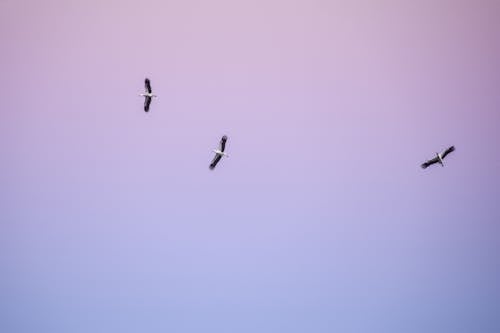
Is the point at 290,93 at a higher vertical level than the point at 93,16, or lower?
lower

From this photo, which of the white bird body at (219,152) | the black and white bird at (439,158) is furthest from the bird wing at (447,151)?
the white bird body at (219,152)

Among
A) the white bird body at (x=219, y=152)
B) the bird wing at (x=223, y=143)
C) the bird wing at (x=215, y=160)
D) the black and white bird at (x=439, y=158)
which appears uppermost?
the black and white bird at (x=439, y=158)

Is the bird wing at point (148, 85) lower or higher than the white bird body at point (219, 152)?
higher

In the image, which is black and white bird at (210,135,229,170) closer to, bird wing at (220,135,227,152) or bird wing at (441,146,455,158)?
bird wing at (220,135,227,152)

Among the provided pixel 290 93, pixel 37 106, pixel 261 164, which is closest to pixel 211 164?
pixel 261 164

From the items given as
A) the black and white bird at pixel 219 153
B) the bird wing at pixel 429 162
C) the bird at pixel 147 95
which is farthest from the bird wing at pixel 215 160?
the bird wing at pixel 429 162

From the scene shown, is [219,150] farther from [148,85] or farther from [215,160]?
[148,85]

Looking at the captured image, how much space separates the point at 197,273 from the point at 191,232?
19 centimetres

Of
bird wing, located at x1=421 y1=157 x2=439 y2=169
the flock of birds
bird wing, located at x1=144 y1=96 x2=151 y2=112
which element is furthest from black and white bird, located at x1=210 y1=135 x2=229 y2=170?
bird wing, located at x1=421 y1=157 x2=439 y2=169

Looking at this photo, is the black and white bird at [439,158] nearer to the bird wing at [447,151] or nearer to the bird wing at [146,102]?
the bird wing at [447,151]

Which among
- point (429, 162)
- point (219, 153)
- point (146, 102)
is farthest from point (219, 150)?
point (429, 162)

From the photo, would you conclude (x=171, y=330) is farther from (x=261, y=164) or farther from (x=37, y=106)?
(x=37, y=106)

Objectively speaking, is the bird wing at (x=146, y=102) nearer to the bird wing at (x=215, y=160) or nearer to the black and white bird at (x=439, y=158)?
the bird wing at (x=215, y=160)

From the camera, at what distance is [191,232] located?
2.37m
